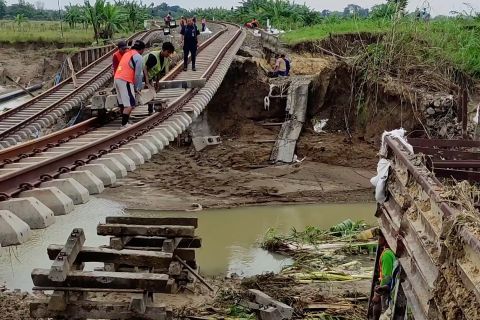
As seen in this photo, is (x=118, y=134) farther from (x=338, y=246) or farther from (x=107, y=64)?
(x=107, y=64)

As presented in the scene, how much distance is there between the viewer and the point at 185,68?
18.5m

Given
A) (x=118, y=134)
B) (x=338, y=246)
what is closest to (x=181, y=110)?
(x=118, y=134)

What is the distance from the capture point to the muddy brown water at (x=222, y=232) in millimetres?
11945

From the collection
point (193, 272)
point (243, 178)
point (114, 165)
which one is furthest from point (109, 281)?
→ point (243, 178)

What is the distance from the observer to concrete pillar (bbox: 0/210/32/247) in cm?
477

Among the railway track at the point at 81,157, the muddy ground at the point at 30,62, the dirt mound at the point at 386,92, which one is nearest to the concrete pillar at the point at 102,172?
the railway track at the point at 81,157

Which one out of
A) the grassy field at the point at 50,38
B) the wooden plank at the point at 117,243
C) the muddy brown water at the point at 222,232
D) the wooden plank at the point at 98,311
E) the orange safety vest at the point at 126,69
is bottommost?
the muddy brown water at the point at 222,232

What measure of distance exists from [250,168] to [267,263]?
7.55 metres

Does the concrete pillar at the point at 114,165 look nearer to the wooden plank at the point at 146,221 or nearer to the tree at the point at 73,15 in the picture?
the wooden plank at the point at 146,221

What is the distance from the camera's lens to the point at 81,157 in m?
8.33

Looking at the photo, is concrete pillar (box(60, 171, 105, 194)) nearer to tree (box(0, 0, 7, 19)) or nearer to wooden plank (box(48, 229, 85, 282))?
wooden plank (box(48, 229, 85, 282))

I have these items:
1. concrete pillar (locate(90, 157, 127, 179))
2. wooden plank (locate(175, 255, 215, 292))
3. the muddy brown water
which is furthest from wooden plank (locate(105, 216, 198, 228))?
the muddy brown water

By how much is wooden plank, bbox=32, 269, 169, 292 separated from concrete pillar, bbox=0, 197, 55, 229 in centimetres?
148

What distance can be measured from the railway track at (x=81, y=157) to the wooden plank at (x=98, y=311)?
4.02 feet
